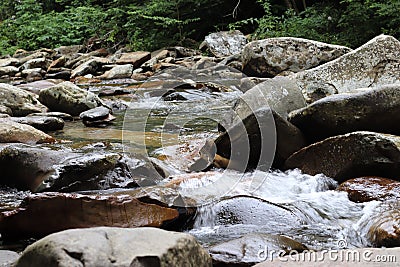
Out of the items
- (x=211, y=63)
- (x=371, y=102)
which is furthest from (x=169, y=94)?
(x=371, y=102)

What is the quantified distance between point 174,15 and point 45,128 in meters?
9.96

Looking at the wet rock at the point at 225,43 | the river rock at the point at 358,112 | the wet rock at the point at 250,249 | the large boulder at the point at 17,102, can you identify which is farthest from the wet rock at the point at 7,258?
the wet rock at the point at 225,43

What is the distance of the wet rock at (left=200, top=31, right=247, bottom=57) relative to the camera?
12.1m

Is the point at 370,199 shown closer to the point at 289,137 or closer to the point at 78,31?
the point at 289,137

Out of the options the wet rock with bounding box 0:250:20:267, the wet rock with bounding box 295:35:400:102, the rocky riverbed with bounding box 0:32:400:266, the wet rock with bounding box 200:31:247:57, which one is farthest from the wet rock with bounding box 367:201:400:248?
the wet rock with bounding box 200:31:247:57

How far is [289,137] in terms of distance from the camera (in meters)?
4.03

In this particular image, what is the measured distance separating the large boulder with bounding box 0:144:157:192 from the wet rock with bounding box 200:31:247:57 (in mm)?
8863

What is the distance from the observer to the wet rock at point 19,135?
4363mm

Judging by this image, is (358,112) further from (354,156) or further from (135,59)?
(135,59)

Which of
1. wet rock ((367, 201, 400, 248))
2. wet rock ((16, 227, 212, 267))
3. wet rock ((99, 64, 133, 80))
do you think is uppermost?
wet rock ((16, 227, 212, 267))

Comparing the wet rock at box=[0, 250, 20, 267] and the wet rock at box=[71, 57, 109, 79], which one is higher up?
the wet rock at box=[0, 250, 20, 267]

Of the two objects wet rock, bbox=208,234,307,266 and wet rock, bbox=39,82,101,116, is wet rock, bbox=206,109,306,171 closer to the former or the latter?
wet rock, bbox=208,234,307,266

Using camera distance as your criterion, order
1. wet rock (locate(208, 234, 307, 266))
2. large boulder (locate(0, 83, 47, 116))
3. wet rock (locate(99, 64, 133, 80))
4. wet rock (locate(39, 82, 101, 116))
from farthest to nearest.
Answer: wet rock (locate(99, 64, 133, 80)) < wet rock (locate(39, 82, 101, 116)) < large boulder (locate(0, 83, 47, 116)) < wet rock (locate(208, 234, 307, 266))

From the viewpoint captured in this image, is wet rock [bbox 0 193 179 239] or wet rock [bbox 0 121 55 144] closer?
wet rock [bbox 0 193 179 239]
